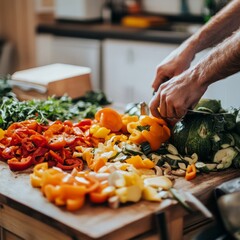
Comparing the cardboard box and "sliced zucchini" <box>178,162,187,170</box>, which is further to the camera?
the cardboard box

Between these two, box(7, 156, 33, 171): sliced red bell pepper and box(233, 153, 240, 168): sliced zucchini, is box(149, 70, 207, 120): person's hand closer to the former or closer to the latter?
box(233, 153, 240, 168): sliced zucchini

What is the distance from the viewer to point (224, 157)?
1983 mm

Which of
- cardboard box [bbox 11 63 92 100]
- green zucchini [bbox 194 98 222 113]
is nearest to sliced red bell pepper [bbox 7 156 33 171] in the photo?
green zucchini [bbox 194 98 222 113]

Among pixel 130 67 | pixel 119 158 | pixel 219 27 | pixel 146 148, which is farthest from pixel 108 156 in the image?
pixel 130 67

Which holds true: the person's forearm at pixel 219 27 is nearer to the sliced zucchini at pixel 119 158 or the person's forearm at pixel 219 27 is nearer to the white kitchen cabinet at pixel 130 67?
the sliced zucchini at pixel 119 158

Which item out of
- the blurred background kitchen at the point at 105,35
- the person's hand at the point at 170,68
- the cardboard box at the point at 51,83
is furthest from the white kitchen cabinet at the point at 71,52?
the person's hand at the point at 170,68

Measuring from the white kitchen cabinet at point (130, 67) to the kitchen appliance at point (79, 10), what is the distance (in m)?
0.54

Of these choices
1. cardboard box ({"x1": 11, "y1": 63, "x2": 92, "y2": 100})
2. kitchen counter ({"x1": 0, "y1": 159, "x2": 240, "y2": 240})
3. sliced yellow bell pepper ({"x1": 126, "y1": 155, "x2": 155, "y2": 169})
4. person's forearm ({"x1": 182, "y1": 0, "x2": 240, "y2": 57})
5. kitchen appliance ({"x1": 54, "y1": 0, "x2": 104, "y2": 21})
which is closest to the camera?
kitchen counter ({"x1": 0, "y1": 159, "x2": 240, "y2": 240})

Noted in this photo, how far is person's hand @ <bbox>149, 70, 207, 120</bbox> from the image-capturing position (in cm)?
199

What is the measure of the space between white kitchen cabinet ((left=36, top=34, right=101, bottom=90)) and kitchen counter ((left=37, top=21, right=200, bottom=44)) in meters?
0.05

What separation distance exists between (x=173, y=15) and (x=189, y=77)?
3.20 m

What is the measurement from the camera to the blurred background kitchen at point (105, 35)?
14.7 ft

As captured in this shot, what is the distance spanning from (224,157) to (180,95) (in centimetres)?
25

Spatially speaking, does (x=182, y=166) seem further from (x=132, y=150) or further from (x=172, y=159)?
(x=132, y=150)
